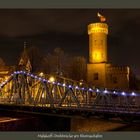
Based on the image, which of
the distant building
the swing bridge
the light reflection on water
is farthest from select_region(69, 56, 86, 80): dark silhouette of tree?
the light reflection on water

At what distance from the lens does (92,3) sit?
417 inches

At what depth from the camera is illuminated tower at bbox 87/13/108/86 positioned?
40344mm

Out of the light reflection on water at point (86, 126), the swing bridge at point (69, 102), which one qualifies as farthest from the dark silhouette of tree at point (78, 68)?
the light reflection on water at point (86, 126)

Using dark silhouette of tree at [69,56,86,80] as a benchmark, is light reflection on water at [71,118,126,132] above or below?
below

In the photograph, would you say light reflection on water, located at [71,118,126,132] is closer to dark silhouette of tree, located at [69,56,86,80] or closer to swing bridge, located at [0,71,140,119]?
swing bridge, located at [0,71,140,119]

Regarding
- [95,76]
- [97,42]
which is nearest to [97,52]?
[97,42]

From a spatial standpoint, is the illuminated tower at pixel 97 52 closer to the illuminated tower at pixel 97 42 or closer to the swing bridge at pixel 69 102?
the illuminated tower at pixel 97 42

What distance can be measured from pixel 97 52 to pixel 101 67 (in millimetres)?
1949

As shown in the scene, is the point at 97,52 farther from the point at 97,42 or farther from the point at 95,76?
the point at 95,76

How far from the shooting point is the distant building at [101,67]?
40125 mm

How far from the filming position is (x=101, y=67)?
41219mm

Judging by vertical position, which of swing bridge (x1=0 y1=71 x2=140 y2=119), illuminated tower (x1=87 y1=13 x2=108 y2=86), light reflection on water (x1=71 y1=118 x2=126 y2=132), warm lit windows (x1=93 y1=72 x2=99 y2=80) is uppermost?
illuminated tower (x1=87 y1=13 x2=108 y2=86)

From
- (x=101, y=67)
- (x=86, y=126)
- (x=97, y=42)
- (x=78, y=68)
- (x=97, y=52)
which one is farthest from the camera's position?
(x=97, y=42)
